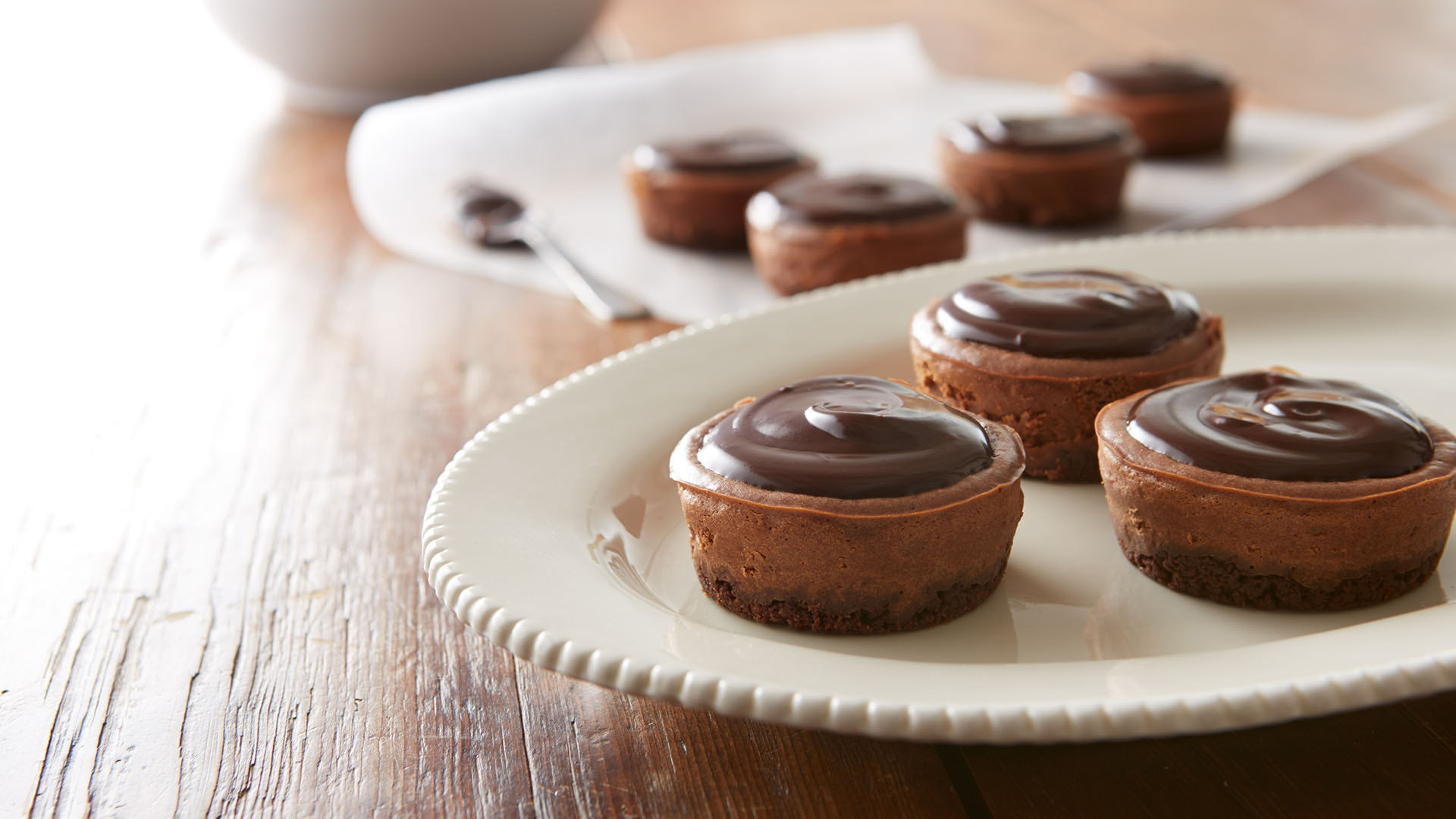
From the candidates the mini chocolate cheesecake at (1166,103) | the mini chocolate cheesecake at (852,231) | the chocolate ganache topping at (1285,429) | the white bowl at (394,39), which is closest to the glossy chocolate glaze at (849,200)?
the mini chocolate cheesecake at (852,231)

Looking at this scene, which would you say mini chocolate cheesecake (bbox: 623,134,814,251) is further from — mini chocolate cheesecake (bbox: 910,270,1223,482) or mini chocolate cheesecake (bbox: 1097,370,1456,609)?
mini chocolate cheesecake (bbox: 1097,370,1456,609)

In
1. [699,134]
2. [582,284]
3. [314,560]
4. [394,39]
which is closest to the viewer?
[314,560]

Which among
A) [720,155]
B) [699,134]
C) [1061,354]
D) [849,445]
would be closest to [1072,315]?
[1061,354]

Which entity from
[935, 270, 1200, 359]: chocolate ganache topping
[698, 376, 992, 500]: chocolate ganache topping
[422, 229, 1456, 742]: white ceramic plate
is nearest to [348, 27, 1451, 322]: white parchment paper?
[422, 229, 1456, 742]: white ceramic plate

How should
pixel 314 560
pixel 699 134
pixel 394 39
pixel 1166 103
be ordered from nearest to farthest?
pixel 314 560
pixel 1166 103
pixel 699 134
pixel 394 39

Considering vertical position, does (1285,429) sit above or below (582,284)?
above

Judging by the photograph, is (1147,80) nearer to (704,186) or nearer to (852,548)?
(704,186)

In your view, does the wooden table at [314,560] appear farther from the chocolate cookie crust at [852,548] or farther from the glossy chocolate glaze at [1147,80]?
the glossy chocolate glaze at [1147,80]

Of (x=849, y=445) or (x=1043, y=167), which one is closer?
(x=849, y=445)
